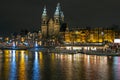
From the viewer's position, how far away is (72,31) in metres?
179

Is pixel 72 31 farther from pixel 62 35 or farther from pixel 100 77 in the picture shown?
pixel 100 77

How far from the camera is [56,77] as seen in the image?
1372 inches

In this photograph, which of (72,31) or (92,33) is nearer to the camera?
(92,33)

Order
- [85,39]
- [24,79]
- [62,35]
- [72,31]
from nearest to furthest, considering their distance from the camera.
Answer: [24,79], [85,39], [72,31], [62,35]

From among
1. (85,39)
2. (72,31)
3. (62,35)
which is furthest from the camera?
(62,35)

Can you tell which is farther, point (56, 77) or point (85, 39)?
point (85, 39)

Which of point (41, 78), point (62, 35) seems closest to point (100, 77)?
point (41, 78)

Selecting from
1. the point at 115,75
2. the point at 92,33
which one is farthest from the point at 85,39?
the point at 115,75

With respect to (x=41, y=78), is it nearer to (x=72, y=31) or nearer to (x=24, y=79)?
(x=24, y=79)

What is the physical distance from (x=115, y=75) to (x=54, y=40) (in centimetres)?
16232

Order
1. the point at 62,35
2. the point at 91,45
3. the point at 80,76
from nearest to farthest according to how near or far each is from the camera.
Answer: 1. the point at 80,76
2. the point at 91,45
3. the point at 62,35

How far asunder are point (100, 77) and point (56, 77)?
3.59 metres

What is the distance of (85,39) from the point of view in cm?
16638

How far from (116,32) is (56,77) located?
12271 cm
